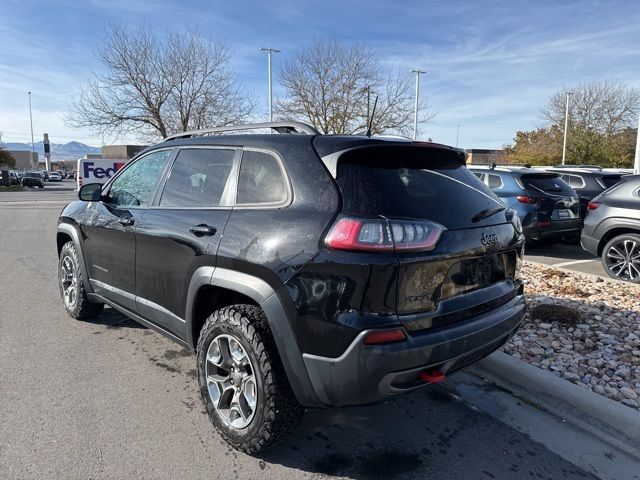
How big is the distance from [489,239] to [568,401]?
138cm

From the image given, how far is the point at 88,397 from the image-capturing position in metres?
3.31

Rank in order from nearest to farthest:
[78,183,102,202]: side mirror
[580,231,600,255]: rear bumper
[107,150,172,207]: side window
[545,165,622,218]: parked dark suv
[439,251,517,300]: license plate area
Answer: [439,251,517,300]: license plate area → [107,150,172,207]: side window → [78,183,102,202]: side mirror → [580,231,600,255]: rear bumper → [545,165,622,218]: parked dark suv

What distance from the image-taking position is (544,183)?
337 inches

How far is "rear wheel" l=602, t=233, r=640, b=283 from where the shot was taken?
6.49 metres

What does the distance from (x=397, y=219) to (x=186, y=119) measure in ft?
81.1

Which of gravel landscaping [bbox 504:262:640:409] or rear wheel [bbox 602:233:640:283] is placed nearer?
gravel landscaping [bbox 504:262:640:409]

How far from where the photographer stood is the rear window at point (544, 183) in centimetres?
847

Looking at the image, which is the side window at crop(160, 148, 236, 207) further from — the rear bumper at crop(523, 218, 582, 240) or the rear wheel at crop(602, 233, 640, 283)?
the rear bumper at crop(523, 218, 582, 240)

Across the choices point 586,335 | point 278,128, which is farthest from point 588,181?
point 278,128

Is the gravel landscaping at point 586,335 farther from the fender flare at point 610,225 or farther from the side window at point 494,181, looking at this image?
the side window at point 494,181

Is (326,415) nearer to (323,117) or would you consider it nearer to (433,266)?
(433,266)

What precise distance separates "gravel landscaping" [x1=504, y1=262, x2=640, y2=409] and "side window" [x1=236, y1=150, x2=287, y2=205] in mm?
2514

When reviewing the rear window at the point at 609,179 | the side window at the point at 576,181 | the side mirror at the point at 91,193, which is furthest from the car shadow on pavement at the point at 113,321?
the rear window at the point at 609,179

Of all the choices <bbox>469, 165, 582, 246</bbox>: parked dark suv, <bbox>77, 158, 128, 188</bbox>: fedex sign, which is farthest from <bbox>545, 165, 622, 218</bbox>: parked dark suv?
<bbox>77, 158, 128, 188</bbox>: fedex sign
